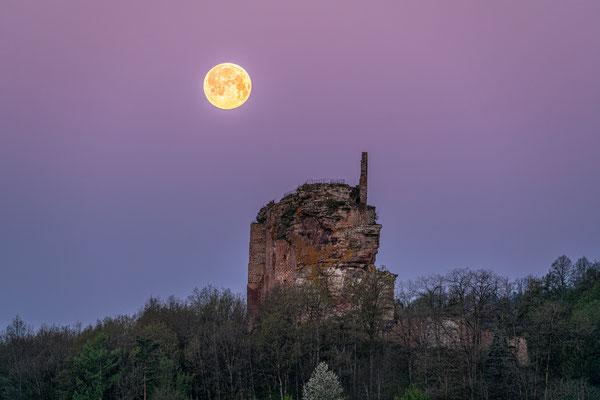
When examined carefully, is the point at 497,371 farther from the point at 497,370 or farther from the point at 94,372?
the point at 94,372

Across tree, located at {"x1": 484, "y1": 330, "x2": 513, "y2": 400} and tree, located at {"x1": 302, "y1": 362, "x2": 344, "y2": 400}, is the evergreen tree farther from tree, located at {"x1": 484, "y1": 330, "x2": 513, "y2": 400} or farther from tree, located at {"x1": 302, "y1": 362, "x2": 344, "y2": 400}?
tree, located at {"x1": 302, "y1": 362, "x2": 344, "y2": 400}

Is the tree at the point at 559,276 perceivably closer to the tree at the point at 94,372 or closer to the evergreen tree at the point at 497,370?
the evergreen tree at the point at 497,370

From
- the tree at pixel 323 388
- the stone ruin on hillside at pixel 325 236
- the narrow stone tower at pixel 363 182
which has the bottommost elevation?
the tree at pixel 323 388

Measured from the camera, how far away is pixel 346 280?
4694cm

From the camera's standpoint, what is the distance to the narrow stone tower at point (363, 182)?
51094 millimetres

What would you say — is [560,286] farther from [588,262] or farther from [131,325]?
[131,325]

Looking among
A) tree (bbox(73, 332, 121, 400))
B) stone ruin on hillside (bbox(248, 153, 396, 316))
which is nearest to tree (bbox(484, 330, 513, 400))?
stone ruin on hillside (bbox(248, 153, 396, 316))

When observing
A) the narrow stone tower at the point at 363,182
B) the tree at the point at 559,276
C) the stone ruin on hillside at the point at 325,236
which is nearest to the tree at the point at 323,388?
the stone ruin on hillside at the point at 325,236

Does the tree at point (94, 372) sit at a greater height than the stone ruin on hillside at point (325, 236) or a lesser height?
lesser

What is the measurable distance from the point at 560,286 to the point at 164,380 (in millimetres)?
51931

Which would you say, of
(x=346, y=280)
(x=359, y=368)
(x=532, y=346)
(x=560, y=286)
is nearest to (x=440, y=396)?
(x=359, y=368)

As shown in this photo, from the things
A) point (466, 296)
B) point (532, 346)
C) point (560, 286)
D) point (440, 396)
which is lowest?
point (440, 396)

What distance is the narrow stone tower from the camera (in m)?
51.1

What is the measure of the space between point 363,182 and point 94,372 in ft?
84.2
